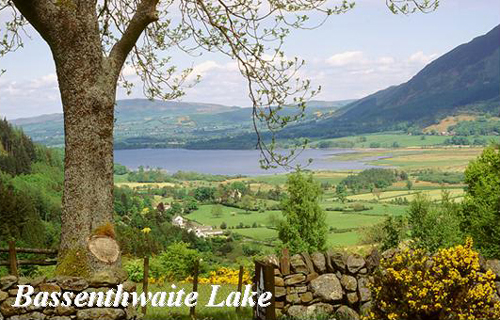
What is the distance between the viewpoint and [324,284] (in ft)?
39.2

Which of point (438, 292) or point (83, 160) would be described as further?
point (438, 292)

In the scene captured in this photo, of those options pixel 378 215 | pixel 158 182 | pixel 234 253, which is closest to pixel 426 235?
pixel 234 253

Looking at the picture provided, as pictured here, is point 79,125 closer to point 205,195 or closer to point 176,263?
point 176,263

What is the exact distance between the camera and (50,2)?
28.0 feet

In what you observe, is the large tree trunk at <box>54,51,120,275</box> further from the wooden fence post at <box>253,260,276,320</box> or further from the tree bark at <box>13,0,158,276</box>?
the wooden fence post at <box>253,260,276,320</box>

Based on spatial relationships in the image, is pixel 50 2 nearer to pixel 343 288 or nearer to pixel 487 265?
pixel 343 288

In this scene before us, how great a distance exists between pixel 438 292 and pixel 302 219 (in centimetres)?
3130

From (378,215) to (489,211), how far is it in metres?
69.1

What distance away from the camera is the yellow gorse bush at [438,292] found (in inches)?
347

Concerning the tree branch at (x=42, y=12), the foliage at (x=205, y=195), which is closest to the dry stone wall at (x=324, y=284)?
the tree branch at (x=42, y=12)

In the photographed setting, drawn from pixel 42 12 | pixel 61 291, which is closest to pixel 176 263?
pixel 61 291

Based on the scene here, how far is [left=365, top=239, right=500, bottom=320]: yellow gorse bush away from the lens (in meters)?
8.80

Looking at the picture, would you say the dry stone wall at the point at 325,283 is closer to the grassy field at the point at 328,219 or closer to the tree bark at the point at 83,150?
the tree bark at the point at 83,150

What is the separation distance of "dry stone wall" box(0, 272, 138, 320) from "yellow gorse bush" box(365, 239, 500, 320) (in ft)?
→ 13.4
